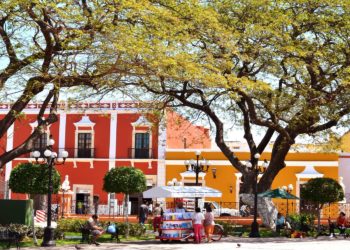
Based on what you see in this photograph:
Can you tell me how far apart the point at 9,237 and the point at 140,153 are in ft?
75.0

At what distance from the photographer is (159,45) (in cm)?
1870

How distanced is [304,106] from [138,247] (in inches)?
315

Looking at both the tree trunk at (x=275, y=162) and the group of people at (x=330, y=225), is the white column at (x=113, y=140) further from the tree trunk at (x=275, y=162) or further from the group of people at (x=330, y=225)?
the group of people at (x=330, y=225)

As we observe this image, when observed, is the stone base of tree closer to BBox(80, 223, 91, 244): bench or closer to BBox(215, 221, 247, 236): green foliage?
BBox(215, 221, 247, 236): green foliage

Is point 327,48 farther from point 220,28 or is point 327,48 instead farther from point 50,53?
point 50,53

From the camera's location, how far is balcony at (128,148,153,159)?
43000mm

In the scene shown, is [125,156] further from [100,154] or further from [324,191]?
[324,191]

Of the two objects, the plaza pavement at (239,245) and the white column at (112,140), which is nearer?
the plaza pavement at (239,245)

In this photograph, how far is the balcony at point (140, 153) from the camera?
141ft

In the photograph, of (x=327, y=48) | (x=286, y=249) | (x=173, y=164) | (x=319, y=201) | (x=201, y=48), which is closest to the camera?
(x=286, y=249)

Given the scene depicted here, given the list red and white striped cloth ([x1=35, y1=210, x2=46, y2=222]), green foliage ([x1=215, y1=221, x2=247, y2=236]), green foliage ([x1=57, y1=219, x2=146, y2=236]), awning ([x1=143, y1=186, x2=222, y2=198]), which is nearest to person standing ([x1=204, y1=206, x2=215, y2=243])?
awning ([x1=143, y1=186, x2=222, y2=198])

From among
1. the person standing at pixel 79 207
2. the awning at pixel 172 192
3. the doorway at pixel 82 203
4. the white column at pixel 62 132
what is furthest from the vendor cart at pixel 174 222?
the white column at pixel 62 132

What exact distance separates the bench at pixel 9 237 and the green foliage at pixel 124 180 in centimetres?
502

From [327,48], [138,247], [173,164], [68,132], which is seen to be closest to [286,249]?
[138,247]
